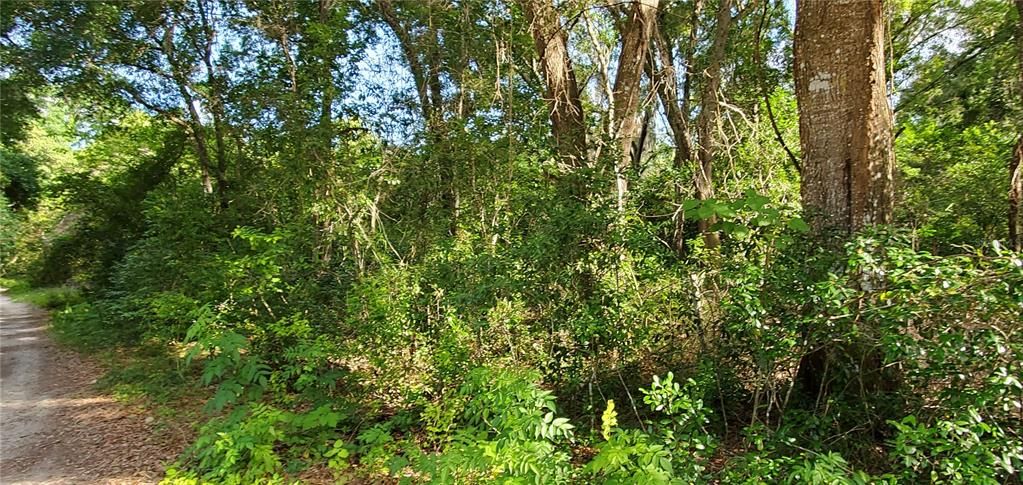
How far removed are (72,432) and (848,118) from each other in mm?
7796

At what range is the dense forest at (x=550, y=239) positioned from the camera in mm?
2766

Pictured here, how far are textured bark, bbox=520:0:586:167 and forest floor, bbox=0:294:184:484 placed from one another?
16.4 feet

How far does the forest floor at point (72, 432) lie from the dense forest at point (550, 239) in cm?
48

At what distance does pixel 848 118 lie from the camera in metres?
3.48

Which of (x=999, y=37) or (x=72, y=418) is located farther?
(x=999, y=37)

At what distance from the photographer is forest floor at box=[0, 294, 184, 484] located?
14.6ft

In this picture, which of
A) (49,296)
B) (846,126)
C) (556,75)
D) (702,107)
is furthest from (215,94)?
(49,296)

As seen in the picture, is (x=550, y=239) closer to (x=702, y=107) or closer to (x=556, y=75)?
(x=556, y=75)

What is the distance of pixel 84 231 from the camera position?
10203 millimetres

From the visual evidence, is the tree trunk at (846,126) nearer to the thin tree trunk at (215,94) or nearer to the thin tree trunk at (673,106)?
the thin tree trunk at (673,106)

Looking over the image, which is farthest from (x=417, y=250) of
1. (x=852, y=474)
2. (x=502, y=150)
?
(x=852, y=474)

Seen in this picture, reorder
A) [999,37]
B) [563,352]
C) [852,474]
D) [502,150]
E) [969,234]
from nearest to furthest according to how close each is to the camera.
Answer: [852,474] → [563,352] → [502,150] → [969,234] → [999,37]

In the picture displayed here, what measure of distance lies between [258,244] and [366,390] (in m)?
1.79

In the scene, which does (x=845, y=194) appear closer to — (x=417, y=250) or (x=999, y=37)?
(x=417, y=250)
